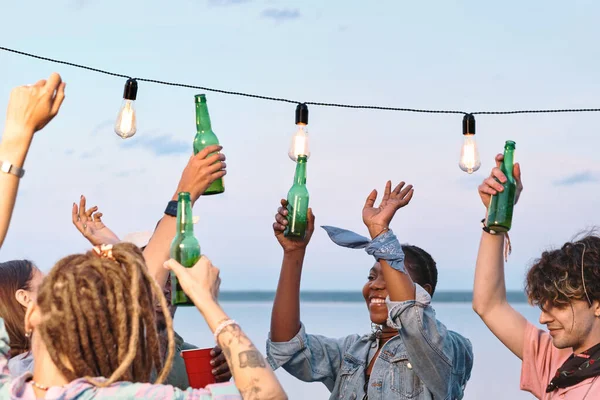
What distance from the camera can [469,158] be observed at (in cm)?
410

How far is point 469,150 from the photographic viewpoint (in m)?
4.12

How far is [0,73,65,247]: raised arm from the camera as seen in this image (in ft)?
7.58

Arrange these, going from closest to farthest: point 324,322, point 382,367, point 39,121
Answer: point 39,121
point 382,367
point 324,322

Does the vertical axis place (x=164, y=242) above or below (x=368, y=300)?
above

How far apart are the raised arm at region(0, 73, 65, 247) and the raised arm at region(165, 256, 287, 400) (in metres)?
0.39

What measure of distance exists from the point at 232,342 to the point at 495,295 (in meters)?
1.28

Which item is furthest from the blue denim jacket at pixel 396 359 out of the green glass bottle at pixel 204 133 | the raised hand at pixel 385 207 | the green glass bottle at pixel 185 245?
the green glass bottle at pixel 185 245

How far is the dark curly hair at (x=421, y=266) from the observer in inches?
155

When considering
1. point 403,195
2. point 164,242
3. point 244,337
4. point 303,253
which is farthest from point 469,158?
point 244,337

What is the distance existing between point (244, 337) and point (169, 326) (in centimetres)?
18

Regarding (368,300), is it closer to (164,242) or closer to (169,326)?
(164,242)

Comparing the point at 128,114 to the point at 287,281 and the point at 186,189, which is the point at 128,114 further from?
the point at 186,189

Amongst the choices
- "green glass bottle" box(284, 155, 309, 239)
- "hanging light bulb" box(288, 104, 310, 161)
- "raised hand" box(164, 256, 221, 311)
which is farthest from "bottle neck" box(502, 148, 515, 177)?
"raised hand" box(164, 256, 221, 311)

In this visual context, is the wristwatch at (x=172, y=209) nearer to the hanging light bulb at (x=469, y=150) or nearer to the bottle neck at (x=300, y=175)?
the bottle neck at (x=300, y=175)
